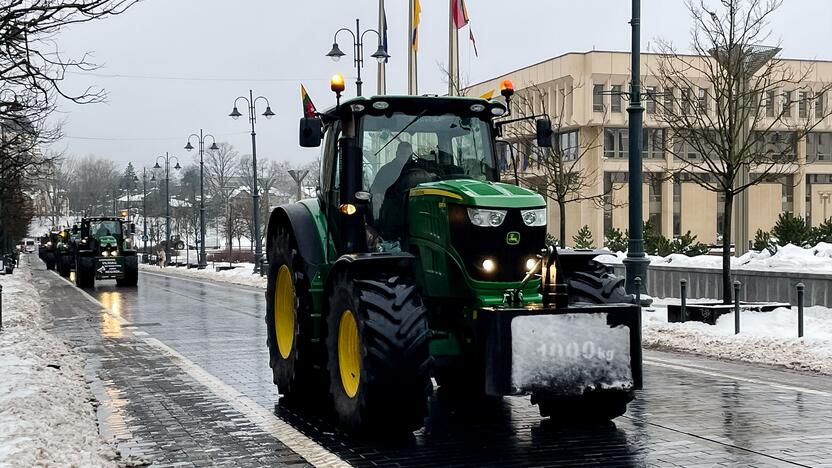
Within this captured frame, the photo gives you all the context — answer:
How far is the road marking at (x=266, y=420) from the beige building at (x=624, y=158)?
59596 millimetres

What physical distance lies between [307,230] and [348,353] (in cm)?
205

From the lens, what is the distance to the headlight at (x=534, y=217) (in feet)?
27.8

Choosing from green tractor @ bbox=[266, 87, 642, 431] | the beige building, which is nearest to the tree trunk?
green tractor @ bbox=[266, 87, 642, 431]

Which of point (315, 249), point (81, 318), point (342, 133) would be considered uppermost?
point (342, 133)

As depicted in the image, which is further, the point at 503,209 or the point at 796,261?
the point at 796,261

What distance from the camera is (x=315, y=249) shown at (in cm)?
1006

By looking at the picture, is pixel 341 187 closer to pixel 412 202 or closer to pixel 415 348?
pixel 412 202

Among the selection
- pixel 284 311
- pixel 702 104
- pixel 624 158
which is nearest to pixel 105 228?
pixel 702 104

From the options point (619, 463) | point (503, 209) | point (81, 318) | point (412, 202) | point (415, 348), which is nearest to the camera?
point (619, 463)

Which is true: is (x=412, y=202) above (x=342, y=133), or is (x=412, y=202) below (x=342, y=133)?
below

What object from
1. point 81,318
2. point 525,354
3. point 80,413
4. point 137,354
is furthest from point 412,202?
point 81,318

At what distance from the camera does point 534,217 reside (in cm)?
850

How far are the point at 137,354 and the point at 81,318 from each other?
8.27m

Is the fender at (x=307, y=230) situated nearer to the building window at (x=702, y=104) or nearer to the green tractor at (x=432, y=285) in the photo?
the green tractor at (x=432, y=285)
